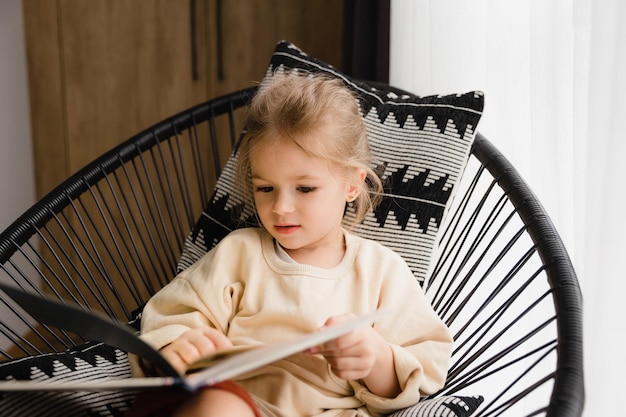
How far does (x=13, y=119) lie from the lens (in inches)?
92.5

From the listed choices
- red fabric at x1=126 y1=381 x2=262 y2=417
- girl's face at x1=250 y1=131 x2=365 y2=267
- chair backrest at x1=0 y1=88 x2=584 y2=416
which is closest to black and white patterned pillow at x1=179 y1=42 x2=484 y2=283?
chair backrest at x1=0 y1=88 x2=584 y2=416

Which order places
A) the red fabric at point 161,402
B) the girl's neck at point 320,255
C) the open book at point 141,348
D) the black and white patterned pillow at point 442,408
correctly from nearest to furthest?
the open book at point 141,348
the red fabric at point 161,402
the black and white patterned pillow at point 442,408
the girl's neck at point 320,255

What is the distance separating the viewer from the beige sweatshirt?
41.4 inches

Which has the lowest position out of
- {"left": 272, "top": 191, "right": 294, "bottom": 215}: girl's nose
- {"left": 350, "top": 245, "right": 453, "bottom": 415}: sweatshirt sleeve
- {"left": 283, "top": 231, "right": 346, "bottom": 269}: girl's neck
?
{"left": 350, "top": 245, "right": 453, "bottom": 415}: sweatshirt sleeve

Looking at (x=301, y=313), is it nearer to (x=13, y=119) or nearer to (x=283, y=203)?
(x=283, y=203)

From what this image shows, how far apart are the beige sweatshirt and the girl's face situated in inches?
2.2

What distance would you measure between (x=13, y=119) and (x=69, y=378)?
150 cm

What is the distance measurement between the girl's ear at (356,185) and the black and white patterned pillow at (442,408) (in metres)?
0.33

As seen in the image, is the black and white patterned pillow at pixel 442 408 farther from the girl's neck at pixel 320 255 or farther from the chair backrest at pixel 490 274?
the girl's neck at pixel 320 255

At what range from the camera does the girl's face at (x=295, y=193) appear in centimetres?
107

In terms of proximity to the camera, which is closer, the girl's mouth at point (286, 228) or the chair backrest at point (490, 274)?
the chair backrest at point (490, 274)

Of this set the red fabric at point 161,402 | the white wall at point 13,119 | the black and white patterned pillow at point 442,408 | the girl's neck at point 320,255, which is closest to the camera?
the red fabric at point 161,402

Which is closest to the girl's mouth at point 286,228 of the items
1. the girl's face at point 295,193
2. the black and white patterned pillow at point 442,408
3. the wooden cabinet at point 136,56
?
the girl's face at point 295,193

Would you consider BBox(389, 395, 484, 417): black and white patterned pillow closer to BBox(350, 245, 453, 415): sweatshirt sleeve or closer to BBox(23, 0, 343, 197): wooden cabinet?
BBox(350, 245, 453, 415): sweatshirt sleeve
